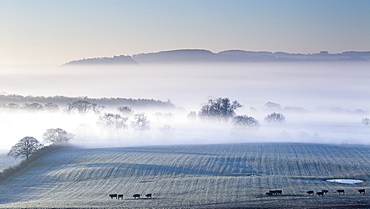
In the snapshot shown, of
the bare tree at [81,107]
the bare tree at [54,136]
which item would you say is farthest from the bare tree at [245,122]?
the bare tree at [54,136]

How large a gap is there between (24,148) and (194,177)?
35.5 metres

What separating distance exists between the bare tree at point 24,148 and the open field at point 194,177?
3226 mm

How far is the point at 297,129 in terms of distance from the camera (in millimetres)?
170000

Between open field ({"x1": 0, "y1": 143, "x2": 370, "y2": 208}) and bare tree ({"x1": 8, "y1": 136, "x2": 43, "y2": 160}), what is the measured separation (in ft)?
10.6

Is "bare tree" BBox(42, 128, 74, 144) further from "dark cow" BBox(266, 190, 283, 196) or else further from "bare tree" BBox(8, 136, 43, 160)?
"dark cow" BBox(266, 190, 283, 196)

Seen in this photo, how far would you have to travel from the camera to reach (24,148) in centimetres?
9794

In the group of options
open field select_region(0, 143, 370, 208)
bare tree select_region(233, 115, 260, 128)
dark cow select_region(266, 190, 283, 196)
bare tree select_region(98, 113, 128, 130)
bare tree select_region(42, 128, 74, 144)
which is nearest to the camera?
open field select_region(0, 143, 370, 208)

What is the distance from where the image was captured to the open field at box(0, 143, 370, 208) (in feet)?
192

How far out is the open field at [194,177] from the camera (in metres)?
58.5

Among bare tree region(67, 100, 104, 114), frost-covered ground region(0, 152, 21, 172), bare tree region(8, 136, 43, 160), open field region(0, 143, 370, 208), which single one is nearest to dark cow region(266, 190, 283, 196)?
open field region(0, 143, 370, 208)

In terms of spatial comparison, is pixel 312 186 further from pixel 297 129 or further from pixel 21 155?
pixel 297 129

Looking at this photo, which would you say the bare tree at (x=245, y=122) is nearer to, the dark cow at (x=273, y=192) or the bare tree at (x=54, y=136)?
the bare tree at (x=54, y=136)

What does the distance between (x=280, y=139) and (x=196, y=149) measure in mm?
36600

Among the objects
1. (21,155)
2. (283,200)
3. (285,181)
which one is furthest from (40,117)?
(283,200)
